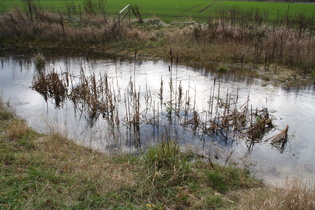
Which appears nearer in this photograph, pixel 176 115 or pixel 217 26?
pixel 176 115

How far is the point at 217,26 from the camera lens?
19234 mm

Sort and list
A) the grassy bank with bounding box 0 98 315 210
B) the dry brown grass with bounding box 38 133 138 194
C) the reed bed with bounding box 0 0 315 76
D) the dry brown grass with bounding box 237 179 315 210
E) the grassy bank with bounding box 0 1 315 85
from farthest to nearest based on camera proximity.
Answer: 1. the reed bed with bounding box 0 0 315 76
2. the grassy bank with bounding box 0 1 315 85
3. the dry brown grass with bounding box 38 133 138 194
4. the grassy bank with bounding box 0 98 315 210
5. the dry brown grass with bounding box 237 179 315 210

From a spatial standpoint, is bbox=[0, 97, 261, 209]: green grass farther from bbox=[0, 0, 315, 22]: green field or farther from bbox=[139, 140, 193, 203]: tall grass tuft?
bbox=[0, 0, 315, 22]: green field

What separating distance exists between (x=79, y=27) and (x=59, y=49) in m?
3.24

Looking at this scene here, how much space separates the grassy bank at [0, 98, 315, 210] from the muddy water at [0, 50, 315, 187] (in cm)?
83

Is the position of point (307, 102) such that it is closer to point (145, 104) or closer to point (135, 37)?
point (145, 104)

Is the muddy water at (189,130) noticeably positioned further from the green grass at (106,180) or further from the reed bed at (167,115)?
the green grass at (106,180)

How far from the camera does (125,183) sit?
5242mm

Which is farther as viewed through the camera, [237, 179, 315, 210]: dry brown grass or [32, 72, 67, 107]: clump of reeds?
[32, 72, 67, 107]: clump of reeds

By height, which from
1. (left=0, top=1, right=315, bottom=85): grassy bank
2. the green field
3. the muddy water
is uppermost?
the green field

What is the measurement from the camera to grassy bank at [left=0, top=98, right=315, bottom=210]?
15.2 ft

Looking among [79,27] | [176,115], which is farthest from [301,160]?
[79,27]

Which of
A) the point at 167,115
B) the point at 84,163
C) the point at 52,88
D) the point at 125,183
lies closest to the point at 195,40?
the point at 167,115

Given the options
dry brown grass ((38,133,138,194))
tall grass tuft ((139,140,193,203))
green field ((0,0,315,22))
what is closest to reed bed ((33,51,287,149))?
dry brown grass ((38,133,138,194))
